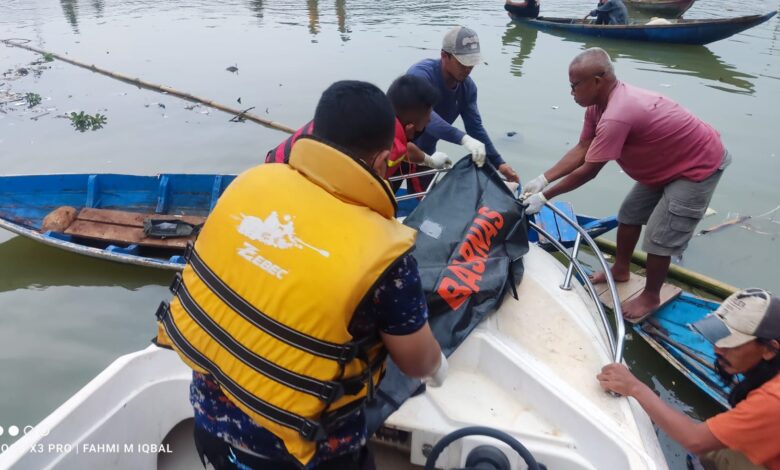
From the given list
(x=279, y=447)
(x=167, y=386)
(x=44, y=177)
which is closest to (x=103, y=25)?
(x=44, y=177)

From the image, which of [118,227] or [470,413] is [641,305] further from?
[118,227]

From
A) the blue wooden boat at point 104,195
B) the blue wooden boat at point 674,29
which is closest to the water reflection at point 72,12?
the blue wooden boat at point 104,195

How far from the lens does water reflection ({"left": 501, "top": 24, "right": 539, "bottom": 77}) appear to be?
12.9m

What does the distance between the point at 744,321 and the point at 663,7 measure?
68.9ft

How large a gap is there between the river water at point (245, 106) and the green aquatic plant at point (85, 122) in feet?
0.67

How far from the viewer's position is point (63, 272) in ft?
17.3

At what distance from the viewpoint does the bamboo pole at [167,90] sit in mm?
8409

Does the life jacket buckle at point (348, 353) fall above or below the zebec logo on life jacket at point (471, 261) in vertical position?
above

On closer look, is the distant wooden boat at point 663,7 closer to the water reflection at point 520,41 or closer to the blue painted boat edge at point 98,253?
the water reflection at point 520,41

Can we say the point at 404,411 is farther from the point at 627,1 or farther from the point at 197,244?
the point at 627,1

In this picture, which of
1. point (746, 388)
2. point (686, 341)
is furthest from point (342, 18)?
point (746, 388)

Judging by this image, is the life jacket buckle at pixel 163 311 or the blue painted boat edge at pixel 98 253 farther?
the blue painted boat edge at pixel 98 253

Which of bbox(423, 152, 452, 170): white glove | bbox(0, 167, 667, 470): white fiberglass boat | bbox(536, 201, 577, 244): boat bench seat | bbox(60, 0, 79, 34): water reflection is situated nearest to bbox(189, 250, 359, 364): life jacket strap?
bbox(0, 167, 667, 470): white fiberglass boat

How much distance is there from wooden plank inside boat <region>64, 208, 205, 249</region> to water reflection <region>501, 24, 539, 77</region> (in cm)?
948
